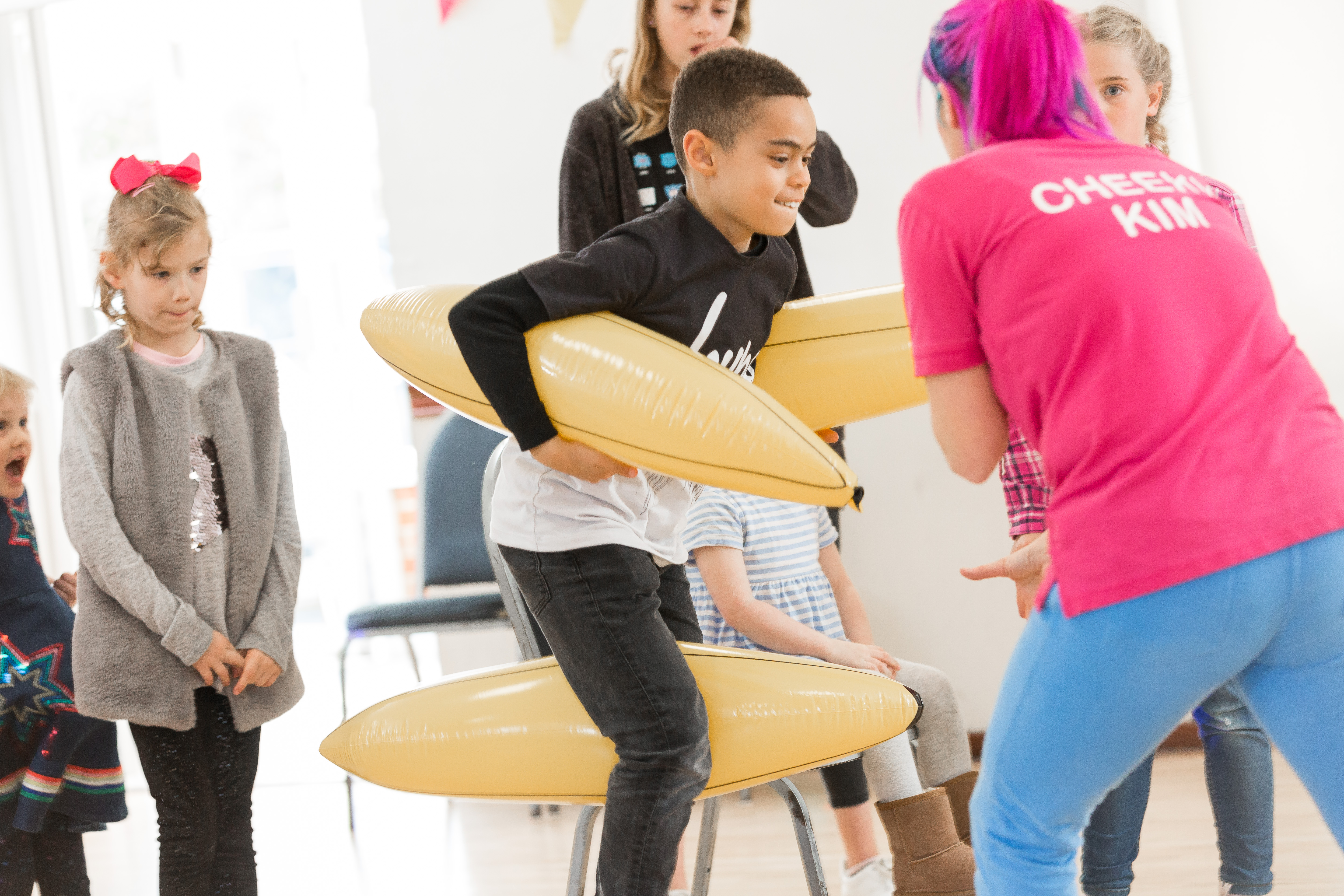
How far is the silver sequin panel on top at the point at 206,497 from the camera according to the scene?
4.67 feet

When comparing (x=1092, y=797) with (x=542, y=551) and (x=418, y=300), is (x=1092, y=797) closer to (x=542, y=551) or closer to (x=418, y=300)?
(x=542, y=551)

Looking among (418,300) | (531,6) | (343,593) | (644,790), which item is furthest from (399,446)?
(644,790)

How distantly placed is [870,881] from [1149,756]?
49cm

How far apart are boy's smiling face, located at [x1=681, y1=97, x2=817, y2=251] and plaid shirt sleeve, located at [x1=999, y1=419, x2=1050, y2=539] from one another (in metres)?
0.38

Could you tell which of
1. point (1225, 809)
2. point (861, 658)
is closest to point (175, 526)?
point (861, 658)

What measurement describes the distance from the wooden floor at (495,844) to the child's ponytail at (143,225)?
1.14 m

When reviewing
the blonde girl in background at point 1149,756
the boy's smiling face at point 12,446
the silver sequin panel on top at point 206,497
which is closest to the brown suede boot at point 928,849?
the blonde girl in background at point 1149,756

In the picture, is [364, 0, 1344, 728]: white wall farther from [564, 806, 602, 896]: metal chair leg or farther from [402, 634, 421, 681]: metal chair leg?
[564, 806, 602, 896]: metal chair leg

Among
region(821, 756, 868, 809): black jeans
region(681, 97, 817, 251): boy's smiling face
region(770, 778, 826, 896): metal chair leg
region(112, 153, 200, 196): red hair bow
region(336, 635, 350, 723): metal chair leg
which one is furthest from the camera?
region(336, 635, 350, 723): metal chair leg

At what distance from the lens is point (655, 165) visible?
172 cm

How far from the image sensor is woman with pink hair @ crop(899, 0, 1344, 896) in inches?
29.9

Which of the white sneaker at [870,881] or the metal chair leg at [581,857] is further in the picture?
the white sneaker at [870,881]

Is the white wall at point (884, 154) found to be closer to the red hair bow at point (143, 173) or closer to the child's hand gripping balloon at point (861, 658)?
the child's hand gripping balloon at point (861, 658)

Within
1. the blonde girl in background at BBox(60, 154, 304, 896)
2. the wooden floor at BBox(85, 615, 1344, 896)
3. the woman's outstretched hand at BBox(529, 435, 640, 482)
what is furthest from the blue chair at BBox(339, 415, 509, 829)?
the woman's outstretched hand at BBox(529, 435, 640, 482)
